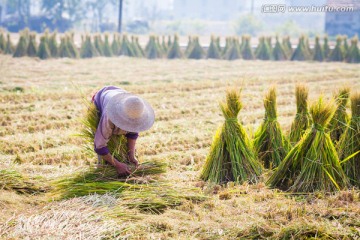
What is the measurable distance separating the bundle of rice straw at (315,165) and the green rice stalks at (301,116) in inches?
24.3

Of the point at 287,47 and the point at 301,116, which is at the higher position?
the point at 287,47

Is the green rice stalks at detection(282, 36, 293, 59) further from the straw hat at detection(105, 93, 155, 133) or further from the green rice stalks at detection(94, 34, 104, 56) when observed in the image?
the straw hat at detection(105, 93, 155, 133)

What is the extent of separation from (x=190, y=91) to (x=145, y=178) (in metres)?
6.36

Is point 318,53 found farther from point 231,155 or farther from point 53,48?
point 231,155

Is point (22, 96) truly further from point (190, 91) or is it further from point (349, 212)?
point (349, 212)

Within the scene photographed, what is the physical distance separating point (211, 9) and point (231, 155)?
264 feet

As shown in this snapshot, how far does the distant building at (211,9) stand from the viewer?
272 ft

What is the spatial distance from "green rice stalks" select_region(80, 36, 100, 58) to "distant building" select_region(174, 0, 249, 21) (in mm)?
64157

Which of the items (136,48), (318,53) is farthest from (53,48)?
(318,53)

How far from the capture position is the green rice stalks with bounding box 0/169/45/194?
16.6 feet

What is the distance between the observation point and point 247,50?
2045 centimetres

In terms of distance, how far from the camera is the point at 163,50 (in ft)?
64.7

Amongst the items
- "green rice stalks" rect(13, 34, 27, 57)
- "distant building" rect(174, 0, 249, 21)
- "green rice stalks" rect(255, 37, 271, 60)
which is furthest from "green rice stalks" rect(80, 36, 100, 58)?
"distant building" rect(174, 0, 249, 21)

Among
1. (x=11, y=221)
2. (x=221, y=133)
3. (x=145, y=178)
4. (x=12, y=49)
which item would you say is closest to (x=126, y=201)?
(x=145, y=178)
